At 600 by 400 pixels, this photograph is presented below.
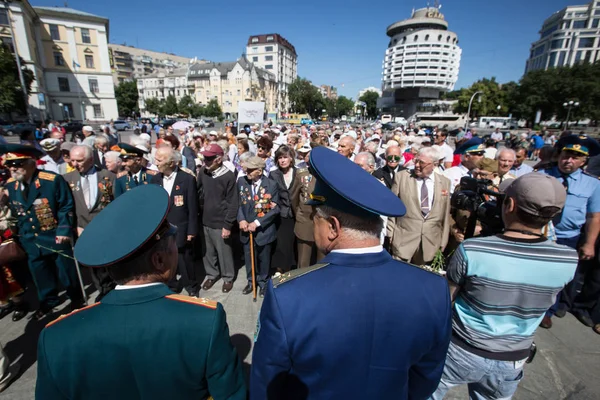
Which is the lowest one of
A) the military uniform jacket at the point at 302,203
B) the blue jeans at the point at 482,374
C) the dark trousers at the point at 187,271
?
the dark trousers at the point at 187,271

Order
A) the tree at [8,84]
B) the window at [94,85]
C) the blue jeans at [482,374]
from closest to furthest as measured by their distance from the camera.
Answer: the blue jeans at [482,374], the tree at [8,84], the window at [94,85]

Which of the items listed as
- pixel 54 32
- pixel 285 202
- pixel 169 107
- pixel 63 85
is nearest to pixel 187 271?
pixel 285 202

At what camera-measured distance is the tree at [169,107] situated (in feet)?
221

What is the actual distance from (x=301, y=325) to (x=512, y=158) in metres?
4.71

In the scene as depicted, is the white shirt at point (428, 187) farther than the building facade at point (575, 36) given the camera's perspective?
No

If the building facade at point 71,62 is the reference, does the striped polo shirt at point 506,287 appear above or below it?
below

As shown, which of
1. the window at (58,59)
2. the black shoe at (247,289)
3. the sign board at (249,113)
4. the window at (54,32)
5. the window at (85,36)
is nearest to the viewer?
the black shoe at (247,289)

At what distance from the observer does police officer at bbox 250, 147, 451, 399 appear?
1.09m

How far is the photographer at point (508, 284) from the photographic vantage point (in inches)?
64.7

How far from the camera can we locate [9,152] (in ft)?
11.0

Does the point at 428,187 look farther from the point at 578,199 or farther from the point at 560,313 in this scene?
the point at 560,313

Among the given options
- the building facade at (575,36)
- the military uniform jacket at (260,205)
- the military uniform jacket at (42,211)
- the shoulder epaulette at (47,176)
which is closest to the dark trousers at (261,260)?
the military uniform jacket at (260,205)

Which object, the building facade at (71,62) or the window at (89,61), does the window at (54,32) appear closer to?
the building facade at (71,62)

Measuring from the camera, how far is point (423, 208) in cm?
374
